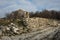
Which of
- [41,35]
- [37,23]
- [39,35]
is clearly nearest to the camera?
[41,35]

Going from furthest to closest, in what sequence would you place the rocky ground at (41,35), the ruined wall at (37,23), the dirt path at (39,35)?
the ruined wall at (37,23) < the dirt path at (39,35) < the rocky ground at (41,35)

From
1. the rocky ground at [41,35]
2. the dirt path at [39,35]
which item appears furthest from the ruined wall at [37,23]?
the dirt path at [39,35]

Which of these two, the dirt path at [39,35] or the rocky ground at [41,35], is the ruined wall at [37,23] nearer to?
the rocky ground at [41,35]

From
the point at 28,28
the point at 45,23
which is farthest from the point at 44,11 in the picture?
the point at 28,28

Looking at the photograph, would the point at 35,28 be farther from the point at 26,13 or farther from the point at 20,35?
the point at 26,13

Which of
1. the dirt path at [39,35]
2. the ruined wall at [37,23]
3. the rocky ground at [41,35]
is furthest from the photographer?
the ruined wall at [37,23]

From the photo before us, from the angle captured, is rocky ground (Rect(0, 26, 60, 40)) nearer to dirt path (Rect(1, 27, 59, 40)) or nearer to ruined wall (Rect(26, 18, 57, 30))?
dirt path (Rect(1, 27, 59, 40))

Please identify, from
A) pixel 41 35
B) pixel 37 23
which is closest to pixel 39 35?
pixel 41 35

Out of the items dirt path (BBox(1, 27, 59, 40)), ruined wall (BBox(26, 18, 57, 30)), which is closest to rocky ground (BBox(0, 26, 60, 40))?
dirt path (BBox(1, 27, 59, 40))

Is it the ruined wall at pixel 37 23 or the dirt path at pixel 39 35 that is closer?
the dirt path at pixel 39 35

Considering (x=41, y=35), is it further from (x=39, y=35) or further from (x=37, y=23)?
(x=37, y=23)

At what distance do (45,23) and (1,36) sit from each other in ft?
32.5

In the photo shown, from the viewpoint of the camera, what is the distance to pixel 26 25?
40.2m

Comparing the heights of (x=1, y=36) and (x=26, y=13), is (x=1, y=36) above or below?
below
